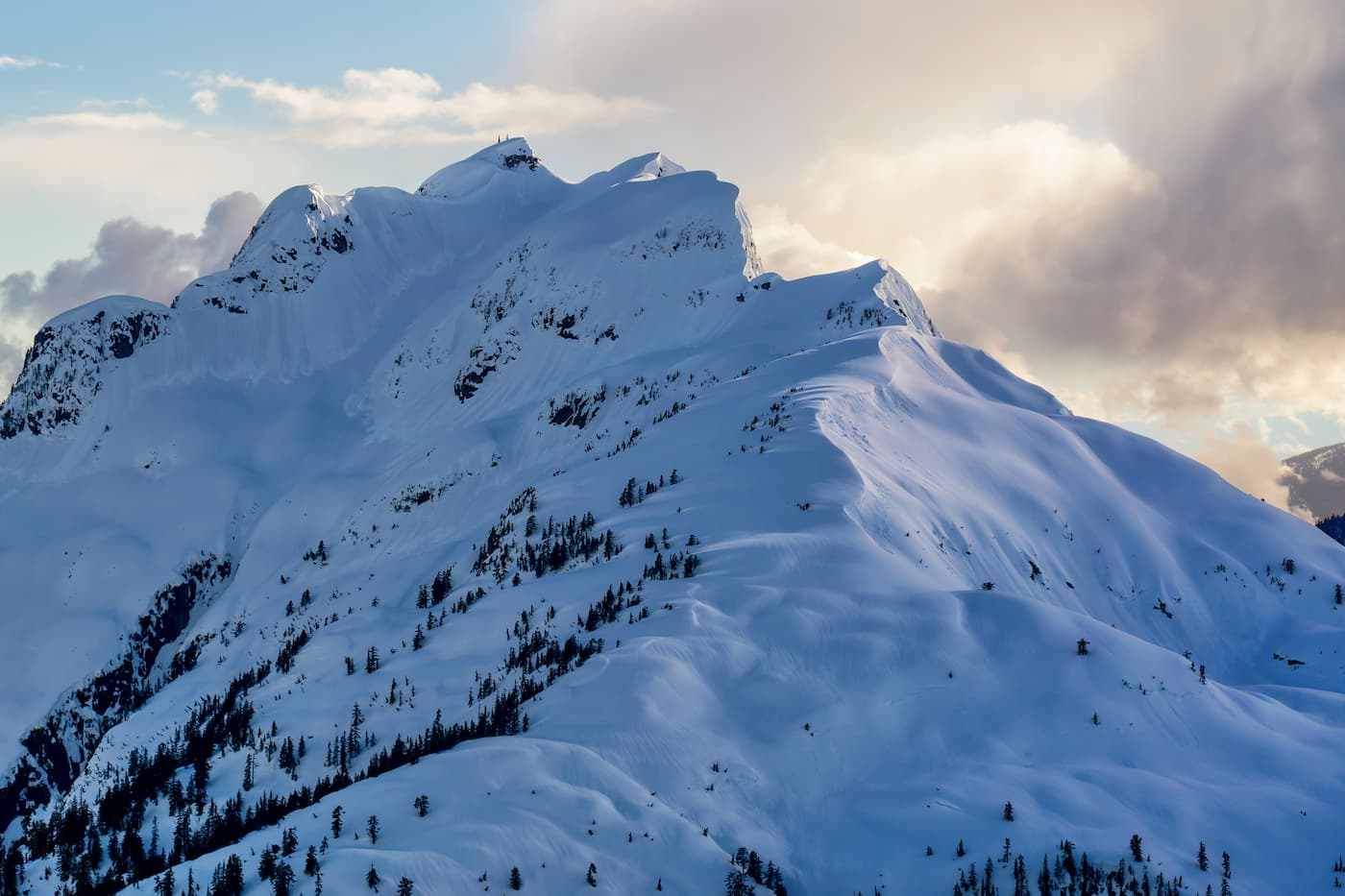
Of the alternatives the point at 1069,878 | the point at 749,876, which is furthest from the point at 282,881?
the point at 1069,878

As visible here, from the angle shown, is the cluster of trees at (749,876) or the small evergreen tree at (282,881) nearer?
the small evergreen tree at (282,881)

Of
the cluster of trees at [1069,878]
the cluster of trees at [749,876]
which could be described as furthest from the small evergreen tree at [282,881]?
the cluster of trees at [1069,878]

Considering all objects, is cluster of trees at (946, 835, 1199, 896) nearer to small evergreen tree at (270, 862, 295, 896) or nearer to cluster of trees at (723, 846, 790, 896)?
cluster of trees at (723, 846, 790, 896)

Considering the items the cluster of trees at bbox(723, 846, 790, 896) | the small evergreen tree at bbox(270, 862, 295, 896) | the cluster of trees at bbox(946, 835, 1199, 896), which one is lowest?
the cluster of trees at bbox(946, 835, 1199, 896)

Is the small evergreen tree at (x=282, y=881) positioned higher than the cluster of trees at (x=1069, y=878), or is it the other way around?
the small evergreen tree at (x=282, y=881)

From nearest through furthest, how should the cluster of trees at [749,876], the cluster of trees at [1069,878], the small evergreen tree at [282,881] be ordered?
the small evergreen tree at [282,881] < the cluster of trees at [1069,878] < the cluster of trees at [749,876]

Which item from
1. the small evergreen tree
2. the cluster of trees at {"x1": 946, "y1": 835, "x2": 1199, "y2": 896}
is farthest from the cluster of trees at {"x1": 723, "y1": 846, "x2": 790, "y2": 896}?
the small evergreen tree

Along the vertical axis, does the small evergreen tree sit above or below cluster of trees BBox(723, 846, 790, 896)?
above

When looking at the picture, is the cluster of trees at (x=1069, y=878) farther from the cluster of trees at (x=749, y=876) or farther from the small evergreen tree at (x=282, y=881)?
the small evergreen tree at (x=282, y=881)

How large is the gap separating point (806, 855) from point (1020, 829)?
26621mm

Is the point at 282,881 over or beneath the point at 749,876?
over

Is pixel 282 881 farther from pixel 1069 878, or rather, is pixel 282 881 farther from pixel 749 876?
pixel 1069 878

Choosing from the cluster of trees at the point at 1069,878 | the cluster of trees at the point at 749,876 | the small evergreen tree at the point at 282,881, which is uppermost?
the small evergreen tree at the point at 282,881

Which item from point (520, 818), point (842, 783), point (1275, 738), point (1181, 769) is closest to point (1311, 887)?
point (1181, 769)
